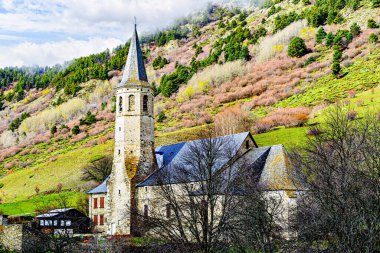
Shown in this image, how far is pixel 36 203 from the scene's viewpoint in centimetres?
6178

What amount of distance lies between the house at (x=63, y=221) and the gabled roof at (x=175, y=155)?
8516 millimetres

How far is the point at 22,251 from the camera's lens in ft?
97.0

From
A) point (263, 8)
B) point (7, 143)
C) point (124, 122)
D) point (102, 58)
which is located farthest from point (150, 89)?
point (102, 58)

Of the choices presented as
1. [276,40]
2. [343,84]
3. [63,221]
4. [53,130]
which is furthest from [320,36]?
[63,221]

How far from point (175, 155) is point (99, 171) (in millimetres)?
25221

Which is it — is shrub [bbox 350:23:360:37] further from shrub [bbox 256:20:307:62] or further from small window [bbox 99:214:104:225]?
small window [bbox 99:214:104:225]

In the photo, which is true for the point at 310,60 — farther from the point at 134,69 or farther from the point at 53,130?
the point at 53,130

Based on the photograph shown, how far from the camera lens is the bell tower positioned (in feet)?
142

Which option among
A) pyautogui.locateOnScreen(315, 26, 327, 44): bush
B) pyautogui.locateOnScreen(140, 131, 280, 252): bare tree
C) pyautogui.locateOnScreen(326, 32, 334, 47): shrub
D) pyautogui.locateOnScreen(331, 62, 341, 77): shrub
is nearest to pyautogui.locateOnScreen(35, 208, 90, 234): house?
pyautogui.locateOnScreen(140, 131, 280, 252): bare tree

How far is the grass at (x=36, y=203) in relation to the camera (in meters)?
58.8

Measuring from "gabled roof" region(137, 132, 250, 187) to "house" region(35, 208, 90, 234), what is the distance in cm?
852

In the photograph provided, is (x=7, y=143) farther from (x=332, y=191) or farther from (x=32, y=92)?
(x=332, y=191)

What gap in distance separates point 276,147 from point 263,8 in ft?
456

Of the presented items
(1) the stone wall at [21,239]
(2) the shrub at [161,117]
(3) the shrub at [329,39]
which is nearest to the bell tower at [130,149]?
(1) the stone wall at [21,239]
